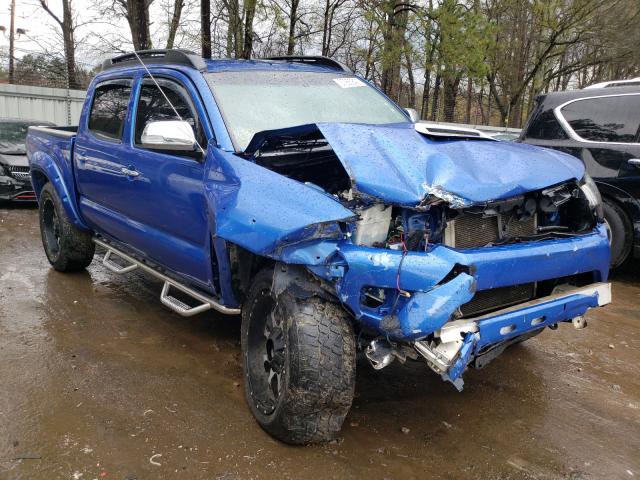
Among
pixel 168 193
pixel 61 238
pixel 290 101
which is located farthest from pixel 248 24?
pixel 168 193

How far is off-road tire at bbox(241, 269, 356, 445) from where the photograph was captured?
2.64m

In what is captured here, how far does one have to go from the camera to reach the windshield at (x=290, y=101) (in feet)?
11.9

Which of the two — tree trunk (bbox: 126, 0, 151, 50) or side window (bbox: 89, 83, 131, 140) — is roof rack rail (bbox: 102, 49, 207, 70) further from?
tree trunk (bbox: 126, 0, 151, 50)

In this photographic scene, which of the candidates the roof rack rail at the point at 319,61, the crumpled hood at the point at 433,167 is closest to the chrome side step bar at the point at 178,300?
the crumpled hood at the point at 433,167

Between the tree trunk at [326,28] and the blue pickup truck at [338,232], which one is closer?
the blue pickup truck at [338,232]

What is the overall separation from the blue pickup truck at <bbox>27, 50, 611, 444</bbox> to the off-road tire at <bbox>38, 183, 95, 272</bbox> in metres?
1.82

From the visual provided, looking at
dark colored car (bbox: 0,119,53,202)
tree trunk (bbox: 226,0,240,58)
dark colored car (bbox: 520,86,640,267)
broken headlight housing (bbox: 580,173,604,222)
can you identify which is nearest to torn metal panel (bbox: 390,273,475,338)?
broken headlight housing (bbox: 580,173,604,222)

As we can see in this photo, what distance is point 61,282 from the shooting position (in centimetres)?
577

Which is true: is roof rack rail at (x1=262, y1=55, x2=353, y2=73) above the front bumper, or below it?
above

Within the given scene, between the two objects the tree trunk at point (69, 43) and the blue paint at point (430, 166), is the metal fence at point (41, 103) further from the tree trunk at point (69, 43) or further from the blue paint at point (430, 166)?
the blue paint at point (430, 166)

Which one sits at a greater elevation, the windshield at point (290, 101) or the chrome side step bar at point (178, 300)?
the windshield at point (290, 101)

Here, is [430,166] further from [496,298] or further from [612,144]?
[612,144]

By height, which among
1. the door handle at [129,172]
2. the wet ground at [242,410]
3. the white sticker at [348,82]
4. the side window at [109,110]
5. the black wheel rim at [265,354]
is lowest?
the wet ground at [242,410]

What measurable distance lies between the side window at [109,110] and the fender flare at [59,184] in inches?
30.3
